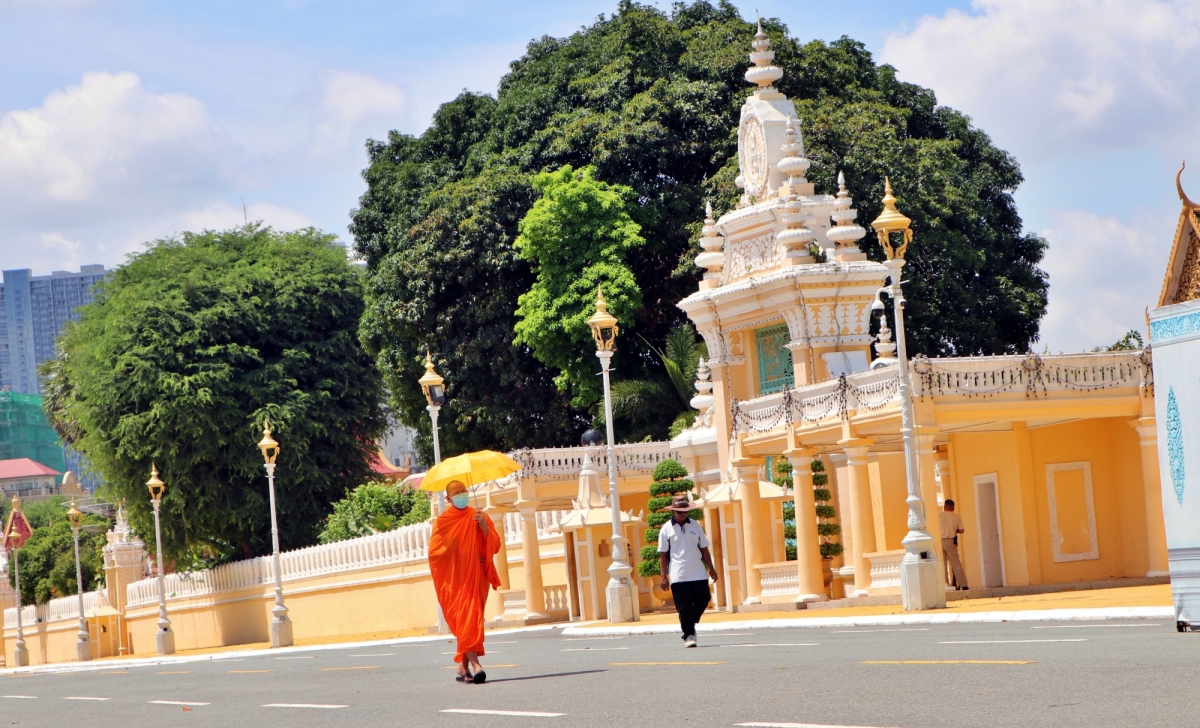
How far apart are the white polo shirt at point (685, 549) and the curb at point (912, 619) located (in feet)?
12.0

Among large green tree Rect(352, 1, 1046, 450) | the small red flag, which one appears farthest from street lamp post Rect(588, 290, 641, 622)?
the small red flag

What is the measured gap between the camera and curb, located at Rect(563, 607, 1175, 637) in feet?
60.2

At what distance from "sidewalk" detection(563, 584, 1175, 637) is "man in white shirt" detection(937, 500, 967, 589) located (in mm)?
1626

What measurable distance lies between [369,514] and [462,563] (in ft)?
121

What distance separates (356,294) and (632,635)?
115 ft

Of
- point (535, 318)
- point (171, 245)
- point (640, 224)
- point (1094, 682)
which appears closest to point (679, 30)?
point (640, 224)

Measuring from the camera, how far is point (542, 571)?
37500 mm

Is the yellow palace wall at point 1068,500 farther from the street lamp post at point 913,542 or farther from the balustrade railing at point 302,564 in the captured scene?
the balustrade railing at point 302,564

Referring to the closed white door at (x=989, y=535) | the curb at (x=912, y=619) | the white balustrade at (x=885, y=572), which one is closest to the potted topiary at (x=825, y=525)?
the closed white door at (x=989, y=535)

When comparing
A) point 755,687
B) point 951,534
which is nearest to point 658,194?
point 951,534

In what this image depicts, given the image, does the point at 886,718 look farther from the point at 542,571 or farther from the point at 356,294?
the point at 356,294

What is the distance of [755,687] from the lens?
11.9 metres

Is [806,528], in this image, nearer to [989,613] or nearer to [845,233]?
[845,233]

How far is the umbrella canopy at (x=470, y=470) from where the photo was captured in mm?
22906
